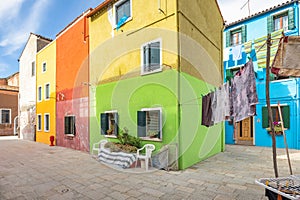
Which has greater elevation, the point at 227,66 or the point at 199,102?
the point at 227,66

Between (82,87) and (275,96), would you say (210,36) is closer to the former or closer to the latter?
(275,96)

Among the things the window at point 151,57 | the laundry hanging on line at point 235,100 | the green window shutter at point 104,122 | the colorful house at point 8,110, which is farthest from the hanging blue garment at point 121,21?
the colorful house at point 8,110

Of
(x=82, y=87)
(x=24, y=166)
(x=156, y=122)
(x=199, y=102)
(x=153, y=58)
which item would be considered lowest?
(x=24, y=166)

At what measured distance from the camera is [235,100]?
4.89 m

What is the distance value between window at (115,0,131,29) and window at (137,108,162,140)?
13.2ft

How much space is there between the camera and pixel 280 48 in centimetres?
330

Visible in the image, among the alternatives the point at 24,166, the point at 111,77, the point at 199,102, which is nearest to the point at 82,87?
the point at 111,77

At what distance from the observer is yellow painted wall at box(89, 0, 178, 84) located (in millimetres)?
6238

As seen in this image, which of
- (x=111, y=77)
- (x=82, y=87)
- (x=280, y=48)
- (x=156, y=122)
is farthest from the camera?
(x=82, y=87)

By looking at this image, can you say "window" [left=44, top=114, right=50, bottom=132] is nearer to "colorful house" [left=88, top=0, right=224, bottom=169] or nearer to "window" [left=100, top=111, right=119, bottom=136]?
"colorful house" [left=88, top=0, right=224, bottom=169]

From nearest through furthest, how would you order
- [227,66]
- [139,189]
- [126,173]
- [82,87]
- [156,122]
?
1. [139,189]
2. [126,173]
3. [156,122]
4. [82,87]
5. [227,66]

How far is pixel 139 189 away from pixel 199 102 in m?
4.31

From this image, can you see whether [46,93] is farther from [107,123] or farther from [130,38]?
[130,38]

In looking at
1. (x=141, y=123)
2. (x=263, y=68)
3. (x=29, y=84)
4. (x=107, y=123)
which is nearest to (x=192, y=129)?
(x=141, y=123)
